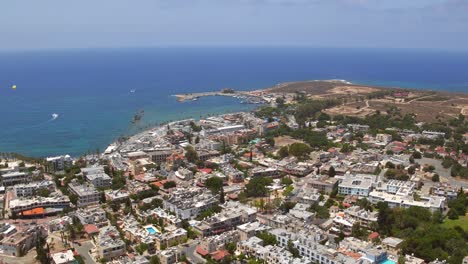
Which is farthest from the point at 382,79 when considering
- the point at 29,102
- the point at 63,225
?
the point at 63,225

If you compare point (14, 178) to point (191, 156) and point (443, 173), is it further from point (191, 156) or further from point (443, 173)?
point (443, 173)

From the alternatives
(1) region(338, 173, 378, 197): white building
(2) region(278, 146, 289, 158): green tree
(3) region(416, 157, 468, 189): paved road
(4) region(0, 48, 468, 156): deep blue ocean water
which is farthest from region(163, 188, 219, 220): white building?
(4) region(0, 48, 468, 156): deep blue ocean water

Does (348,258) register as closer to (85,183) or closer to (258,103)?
(85,183)

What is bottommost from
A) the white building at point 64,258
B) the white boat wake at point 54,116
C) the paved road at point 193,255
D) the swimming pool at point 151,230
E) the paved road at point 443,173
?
the white boat wake at point 54,116

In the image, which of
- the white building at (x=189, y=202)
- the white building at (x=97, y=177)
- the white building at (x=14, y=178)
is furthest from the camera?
the white building at (x=14, y=178)

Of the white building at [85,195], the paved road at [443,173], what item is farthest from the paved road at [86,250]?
the paved road at [443,173]

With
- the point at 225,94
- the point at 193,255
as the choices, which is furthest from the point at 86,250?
the point at 225,94

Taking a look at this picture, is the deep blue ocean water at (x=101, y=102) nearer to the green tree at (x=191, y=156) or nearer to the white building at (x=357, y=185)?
the green tree at (x=191, y=156)

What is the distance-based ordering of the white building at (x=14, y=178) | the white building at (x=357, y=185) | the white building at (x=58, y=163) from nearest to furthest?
the white building at (x=357, y=185) < the white building at (x=14, y=178) < the white building at (x=58, y=163)
